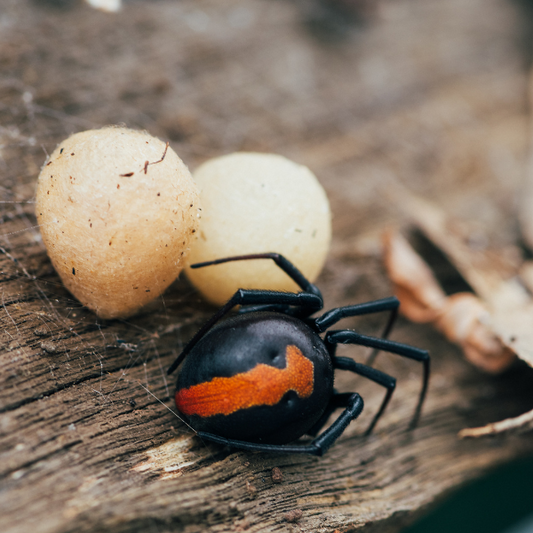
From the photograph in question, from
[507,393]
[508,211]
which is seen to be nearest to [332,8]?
[508,211]

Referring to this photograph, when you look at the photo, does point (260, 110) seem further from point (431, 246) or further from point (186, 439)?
point (186, 439)

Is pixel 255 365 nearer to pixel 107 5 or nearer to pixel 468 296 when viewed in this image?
pixel 468 296

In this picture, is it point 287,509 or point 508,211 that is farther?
point 508,211

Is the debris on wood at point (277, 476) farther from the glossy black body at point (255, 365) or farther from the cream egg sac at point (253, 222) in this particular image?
the cream egg sac at point (253, 222)

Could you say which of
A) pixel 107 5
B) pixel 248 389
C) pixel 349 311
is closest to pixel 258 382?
pixel 248 389

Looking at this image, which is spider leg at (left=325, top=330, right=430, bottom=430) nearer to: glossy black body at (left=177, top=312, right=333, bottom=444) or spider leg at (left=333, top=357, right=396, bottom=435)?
spider leg at (left=333, top=357, right=396, bottom=435)

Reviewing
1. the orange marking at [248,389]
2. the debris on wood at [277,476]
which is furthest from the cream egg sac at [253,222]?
the debris on wood at [277,476]

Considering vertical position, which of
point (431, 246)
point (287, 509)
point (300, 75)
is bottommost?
point (287, 509)

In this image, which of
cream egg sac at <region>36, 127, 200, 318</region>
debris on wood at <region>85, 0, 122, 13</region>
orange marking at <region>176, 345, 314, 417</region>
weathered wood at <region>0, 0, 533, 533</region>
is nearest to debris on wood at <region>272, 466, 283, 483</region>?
weathered wood at <region>0, 0, 533, 533</region>
